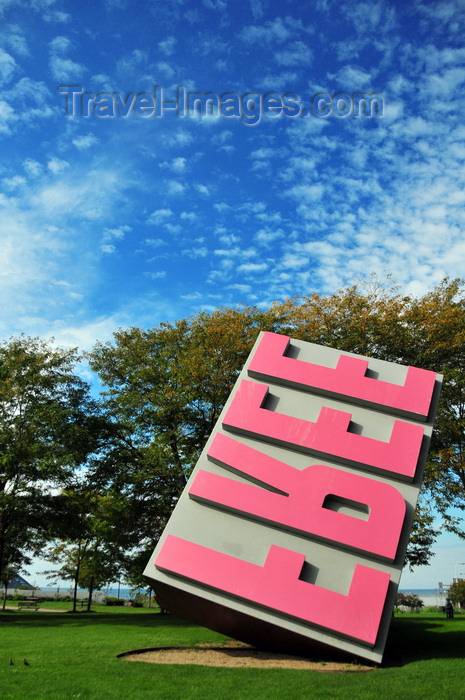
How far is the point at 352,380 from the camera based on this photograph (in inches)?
495

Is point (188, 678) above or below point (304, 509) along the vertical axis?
below

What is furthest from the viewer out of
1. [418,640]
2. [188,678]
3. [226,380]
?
[226,380]

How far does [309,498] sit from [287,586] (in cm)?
180

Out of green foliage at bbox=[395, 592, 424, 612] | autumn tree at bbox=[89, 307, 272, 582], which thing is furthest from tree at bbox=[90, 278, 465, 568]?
green foliage at bbox=[395, 592, 424, 612]

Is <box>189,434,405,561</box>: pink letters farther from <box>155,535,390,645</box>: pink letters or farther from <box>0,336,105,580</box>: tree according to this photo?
<box>0,336,105,580</box>: tree

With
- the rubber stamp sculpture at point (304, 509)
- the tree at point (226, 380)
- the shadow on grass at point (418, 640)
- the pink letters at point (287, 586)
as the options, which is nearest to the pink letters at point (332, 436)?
the rubber stamp sculpture at point (304, 509)

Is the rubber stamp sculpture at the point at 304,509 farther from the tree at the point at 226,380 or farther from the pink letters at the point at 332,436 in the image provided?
the tree at the point at 226,380

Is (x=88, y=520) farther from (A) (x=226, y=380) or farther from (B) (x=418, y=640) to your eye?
(B) (x=418, y=640)

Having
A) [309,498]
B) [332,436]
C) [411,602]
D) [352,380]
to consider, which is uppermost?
[352,380]

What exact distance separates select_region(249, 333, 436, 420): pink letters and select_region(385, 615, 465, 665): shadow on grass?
5455 millimetres

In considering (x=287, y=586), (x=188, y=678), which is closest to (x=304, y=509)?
(x=287, y=586)

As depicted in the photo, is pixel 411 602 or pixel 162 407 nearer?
pixel 162 407

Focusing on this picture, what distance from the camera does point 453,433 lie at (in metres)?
20.8

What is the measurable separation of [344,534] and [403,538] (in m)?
1.25
